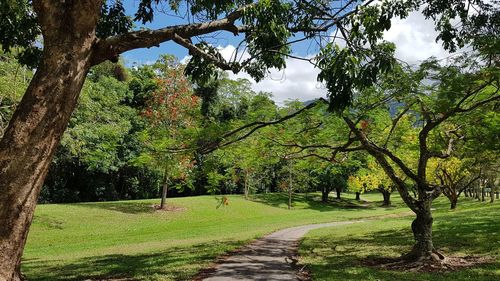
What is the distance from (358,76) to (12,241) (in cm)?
471

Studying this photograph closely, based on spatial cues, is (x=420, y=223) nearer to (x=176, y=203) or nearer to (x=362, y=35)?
(x=362, y=35)

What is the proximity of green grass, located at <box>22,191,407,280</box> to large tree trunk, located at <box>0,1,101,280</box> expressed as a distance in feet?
17.5

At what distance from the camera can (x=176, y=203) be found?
36.2 m

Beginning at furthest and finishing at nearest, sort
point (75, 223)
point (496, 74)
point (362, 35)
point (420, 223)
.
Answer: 1. point (75, 223)
2. point (420, 223)
3. point (496, 74)
4. point (362, 35)

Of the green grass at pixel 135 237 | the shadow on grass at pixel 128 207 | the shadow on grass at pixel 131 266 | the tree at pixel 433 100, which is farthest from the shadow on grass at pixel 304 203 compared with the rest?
the tree at pixel 433 100

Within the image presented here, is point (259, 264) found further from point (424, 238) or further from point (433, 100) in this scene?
point (433, 100)

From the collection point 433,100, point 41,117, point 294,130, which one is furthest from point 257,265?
point 41,117

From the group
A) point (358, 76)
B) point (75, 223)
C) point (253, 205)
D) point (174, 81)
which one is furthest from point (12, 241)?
point (253, 205)

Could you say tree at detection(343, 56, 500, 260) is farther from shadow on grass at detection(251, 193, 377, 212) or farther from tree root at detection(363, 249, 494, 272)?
shadow on grass at detection(251, 193, 377, 212)

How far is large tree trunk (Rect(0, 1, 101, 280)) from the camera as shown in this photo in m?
4.41

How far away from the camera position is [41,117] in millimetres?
4590

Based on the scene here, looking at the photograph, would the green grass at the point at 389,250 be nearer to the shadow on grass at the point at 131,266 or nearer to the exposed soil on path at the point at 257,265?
the exposed soil on path at the point at 257,265

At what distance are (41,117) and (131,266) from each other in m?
7.73

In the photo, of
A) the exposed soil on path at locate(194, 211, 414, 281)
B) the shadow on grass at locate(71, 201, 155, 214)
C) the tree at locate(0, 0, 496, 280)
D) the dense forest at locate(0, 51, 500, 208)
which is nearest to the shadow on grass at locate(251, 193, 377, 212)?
the shadow on grass at locate(71, 201, 155, 214)
